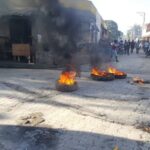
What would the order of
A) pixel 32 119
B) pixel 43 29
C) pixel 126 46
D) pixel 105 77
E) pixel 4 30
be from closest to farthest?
pixel 32 119 → pixel 105 77 → pixel 43 29 → pixel 4 30 → pixel 126 46

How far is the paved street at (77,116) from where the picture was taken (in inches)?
187

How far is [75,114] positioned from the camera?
6238mm

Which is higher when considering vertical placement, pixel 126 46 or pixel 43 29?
pixel 43 29

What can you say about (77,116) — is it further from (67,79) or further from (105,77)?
(105,77)

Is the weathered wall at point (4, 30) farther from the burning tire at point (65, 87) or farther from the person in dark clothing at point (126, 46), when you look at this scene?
the person in dark clothing at point (126, 46)

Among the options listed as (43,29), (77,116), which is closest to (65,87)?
(77,116)

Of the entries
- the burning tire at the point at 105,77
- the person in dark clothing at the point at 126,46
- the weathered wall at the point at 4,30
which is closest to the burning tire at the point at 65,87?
the burning tire at the point at 105,77

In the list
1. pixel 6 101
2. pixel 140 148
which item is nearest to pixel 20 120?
pixel 6 101

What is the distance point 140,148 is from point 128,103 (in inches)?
110

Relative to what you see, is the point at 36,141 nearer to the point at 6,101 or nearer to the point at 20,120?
the point at 20,120

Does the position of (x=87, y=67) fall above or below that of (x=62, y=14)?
below

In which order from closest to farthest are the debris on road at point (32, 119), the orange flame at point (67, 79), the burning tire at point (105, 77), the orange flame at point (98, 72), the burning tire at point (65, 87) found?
the debris on road at point (32, 119) < the burning tire at point (65, 87) < the orange flame at point (67, 79) < the burning tire at point (105, 77) < the orange flame at point (98, 72)

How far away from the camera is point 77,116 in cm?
610

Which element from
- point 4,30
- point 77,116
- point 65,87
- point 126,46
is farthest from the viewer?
point 126,46
